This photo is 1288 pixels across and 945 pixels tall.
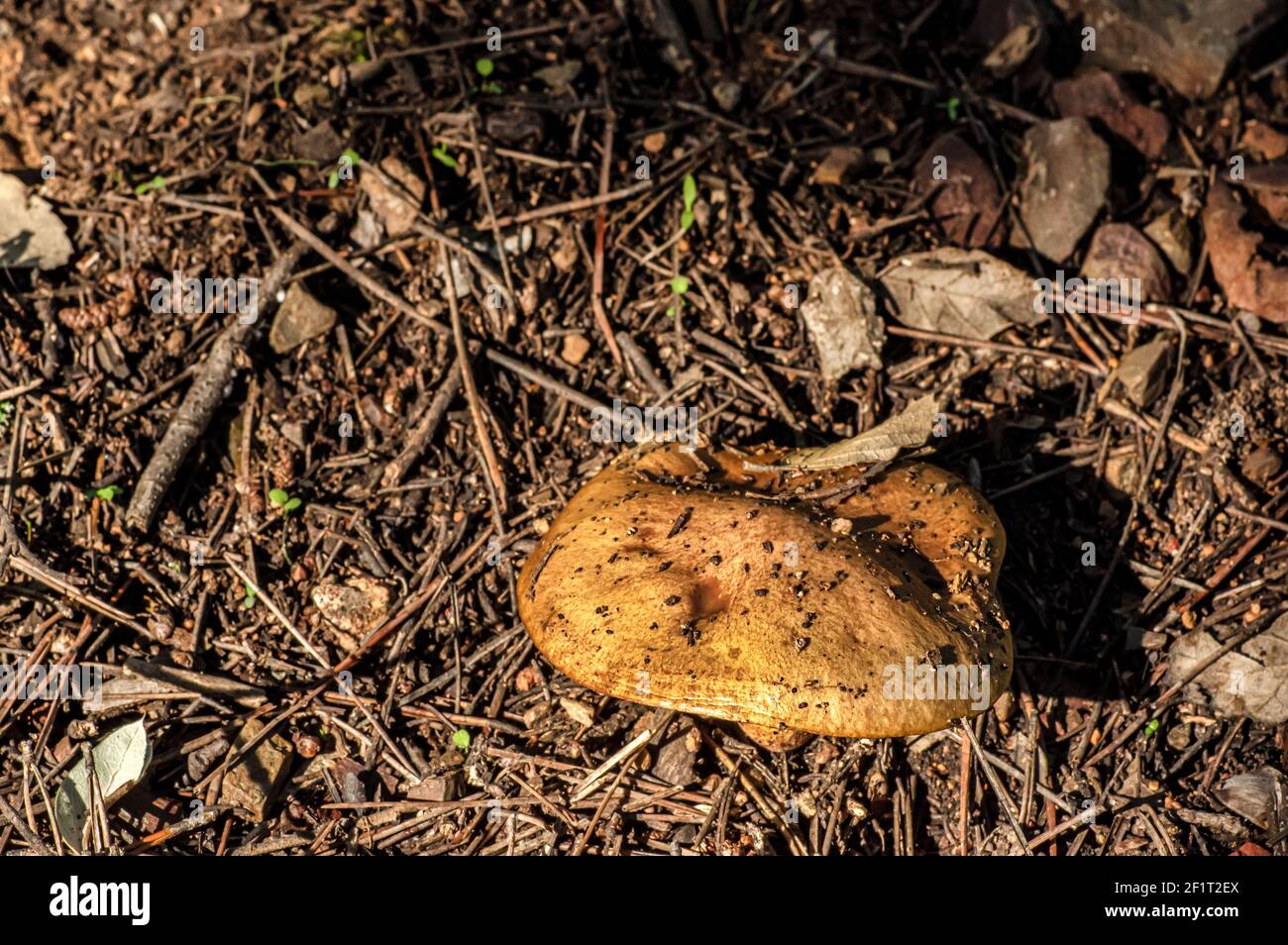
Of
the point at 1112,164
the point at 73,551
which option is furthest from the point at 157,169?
the point at 1112,164

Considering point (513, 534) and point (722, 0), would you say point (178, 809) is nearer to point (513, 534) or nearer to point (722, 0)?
point (513, 534)

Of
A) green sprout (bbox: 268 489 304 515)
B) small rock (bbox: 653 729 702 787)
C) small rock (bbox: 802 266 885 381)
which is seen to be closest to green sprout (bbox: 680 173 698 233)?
small rock (bbox: 802 266 885 381)

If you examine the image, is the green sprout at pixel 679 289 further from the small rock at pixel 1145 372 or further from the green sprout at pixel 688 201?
the small rock at pixel 1145 372

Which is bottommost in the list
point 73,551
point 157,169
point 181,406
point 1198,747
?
point 1198,747

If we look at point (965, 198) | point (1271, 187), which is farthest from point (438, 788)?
point (1271, 187)

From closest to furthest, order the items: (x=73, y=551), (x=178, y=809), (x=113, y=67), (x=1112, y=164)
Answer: (x=178, y=809)
(x=73, y=551)
(x=1112, y=164)
(x=113, y=67)
